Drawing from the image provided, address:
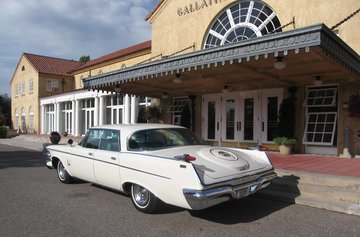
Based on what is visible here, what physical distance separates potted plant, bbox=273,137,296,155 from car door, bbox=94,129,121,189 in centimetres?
717

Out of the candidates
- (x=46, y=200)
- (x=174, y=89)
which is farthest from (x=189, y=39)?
(x=46, y=200)

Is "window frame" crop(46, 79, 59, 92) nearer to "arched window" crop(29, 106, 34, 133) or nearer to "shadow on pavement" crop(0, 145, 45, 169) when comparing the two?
"arched window" crop(29, 106, 34, 133)

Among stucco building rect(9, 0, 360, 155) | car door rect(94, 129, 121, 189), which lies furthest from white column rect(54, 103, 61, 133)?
car door rect(94, 129, 121, 189)

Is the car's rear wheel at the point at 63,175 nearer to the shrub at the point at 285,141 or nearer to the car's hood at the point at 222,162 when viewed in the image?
the car's hood at the point at 222,162

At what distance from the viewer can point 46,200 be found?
254 inches

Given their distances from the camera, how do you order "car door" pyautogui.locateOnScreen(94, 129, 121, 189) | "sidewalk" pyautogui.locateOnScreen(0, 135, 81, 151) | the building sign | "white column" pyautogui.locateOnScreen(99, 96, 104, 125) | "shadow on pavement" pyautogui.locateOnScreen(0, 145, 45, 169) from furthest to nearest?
"white column" pyautogui.locateOnScreen(99, 96, 104, 125), "sidewalk" pyautogui.locateOnScreen(0, 135, 81, 151), the building sign, "shadow on pavement" pyautogui.locateOnScreen(0, 145, 45, 169), "car door" pyautogui.locateOnScreen(94, 129, 121, 189)

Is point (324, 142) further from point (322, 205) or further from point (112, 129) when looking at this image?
point (112, 129)

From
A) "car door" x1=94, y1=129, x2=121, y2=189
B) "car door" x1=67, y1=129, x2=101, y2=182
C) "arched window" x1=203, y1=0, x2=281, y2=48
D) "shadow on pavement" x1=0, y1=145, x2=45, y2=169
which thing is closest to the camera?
"car door" x1=94, y1=129, x2=121, y2=189

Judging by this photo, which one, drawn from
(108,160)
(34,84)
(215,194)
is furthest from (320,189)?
(34,84)

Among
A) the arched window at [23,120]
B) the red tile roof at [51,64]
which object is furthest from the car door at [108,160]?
the arched window at [23,120]

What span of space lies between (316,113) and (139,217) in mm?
8621

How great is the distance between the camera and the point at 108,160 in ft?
20.3

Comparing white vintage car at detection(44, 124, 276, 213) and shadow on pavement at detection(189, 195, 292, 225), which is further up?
white vintage car at detection(44, 124, 276, 213)

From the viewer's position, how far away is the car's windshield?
6039mm
